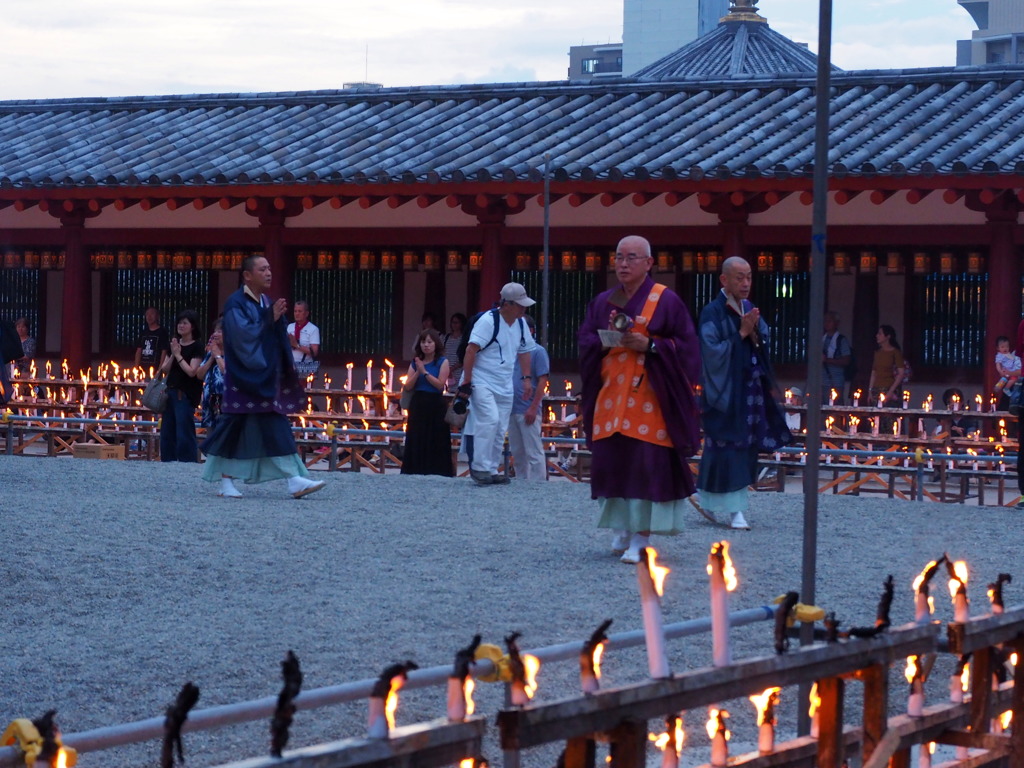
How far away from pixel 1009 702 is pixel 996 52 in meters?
50.7

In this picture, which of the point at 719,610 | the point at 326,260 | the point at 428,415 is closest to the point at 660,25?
the point at 326,260

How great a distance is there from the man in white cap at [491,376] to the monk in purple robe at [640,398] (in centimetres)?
364

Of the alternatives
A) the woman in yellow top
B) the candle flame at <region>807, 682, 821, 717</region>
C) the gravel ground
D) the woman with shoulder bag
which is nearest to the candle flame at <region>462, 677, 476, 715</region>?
the candle flame at <region>807, 682, 821, 717</region>

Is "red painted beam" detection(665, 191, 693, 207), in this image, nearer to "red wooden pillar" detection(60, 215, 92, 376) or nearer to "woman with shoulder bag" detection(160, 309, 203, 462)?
"woman with shoulder bag" detection(160, 309, 203, 462)

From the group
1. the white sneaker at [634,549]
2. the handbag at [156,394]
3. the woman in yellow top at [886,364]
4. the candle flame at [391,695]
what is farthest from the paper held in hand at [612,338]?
the woman in yellow top at [886,364]

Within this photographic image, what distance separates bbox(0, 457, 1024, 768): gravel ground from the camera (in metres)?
5.17

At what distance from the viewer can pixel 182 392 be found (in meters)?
13.4

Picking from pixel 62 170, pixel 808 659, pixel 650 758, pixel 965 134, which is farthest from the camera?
pixel 62 170

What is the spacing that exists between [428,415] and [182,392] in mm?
2256

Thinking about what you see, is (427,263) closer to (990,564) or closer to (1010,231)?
(1010,231)

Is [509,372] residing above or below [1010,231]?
below

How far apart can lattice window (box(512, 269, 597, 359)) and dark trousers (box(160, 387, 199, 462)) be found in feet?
13.7

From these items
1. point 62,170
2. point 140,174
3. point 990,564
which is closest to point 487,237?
point 140,174

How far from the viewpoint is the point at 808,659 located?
2990mm
